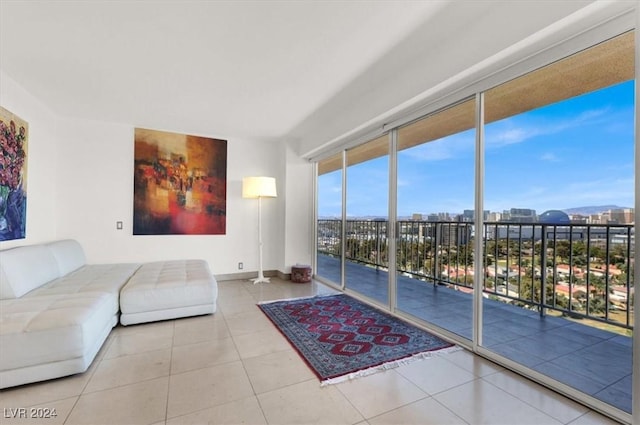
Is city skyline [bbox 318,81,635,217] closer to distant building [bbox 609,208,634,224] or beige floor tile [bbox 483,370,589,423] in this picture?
distant building [bbox 609,208,634,224]

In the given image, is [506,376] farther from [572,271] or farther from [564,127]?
[564,127]

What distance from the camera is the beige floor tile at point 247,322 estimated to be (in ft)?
9.51

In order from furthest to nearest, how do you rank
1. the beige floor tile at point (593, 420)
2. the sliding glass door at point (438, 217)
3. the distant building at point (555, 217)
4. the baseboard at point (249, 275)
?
the baseboard at point (249, 275) < the sliding glass door at point (438, 217) < the distant building at point (555, 217) < the beige floor tile at point (593, 420)

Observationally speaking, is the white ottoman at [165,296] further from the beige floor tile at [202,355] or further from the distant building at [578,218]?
the distant building at [578,218]

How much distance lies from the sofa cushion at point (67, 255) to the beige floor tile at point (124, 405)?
2.11 m

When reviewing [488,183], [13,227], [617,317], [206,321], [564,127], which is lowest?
[206,321]

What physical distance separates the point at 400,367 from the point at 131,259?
13.6ft

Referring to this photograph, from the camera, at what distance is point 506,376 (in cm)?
204

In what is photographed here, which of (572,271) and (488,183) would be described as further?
(572,271)

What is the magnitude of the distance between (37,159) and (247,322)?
3.25 meters

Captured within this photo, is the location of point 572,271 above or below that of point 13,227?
below

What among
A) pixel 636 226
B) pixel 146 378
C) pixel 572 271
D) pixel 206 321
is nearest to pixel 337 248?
pixel 206 321

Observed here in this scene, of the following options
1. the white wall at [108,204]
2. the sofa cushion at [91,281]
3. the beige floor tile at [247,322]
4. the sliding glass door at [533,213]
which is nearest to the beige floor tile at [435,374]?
the sliding glass door at [533,213]

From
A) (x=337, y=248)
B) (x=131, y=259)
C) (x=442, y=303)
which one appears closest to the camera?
(x=442, y=303)
